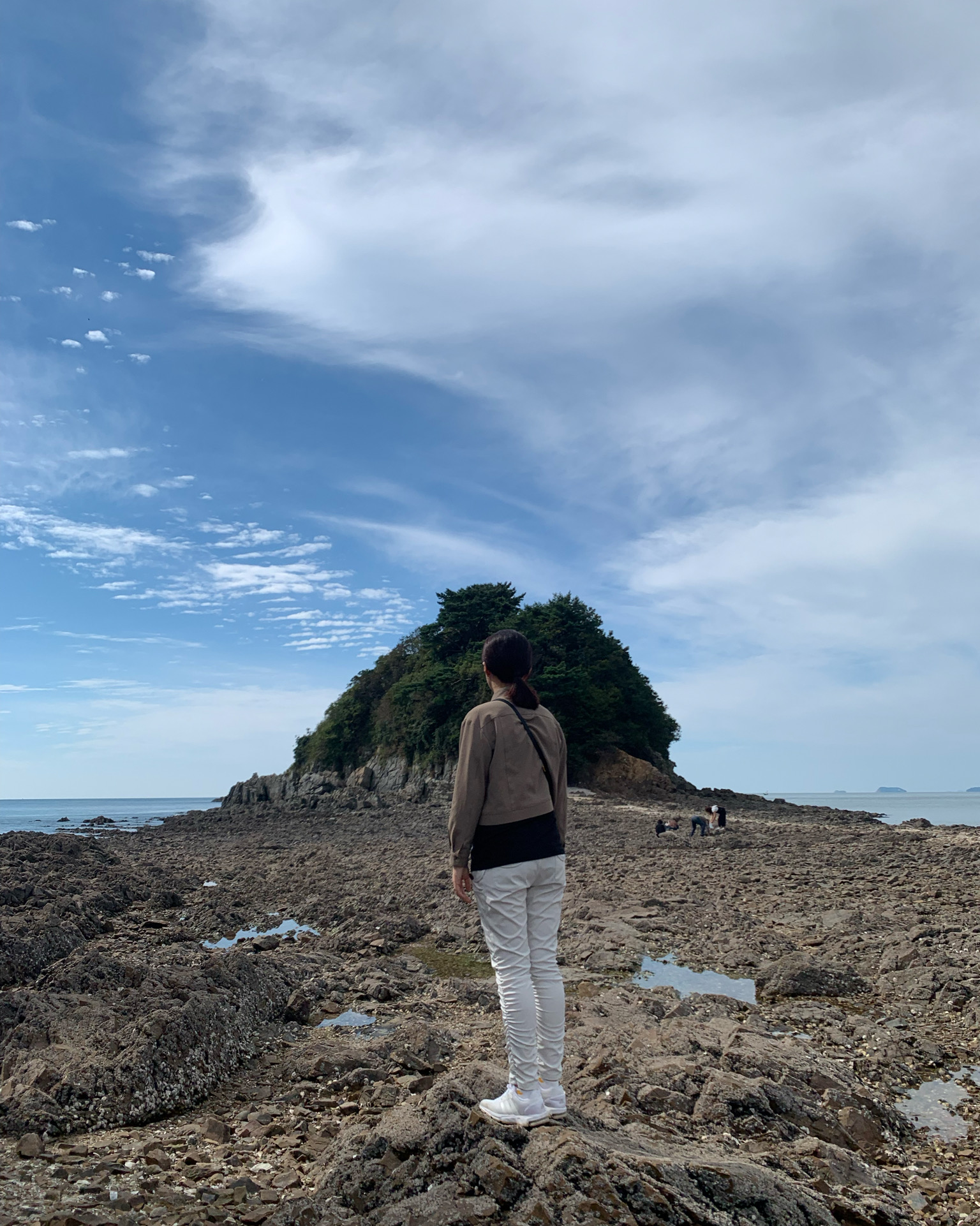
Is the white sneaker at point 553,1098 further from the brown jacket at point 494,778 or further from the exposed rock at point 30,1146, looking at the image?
the exposed rock at point 30,1146

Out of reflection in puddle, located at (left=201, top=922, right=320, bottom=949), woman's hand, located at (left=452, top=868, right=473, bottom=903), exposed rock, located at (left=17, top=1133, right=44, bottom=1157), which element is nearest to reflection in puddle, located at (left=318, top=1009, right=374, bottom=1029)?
exposed rock, located at (left=17, top=1133, right=44, bottom=1157)

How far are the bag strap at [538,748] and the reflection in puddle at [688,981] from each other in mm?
3970

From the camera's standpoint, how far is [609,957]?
27.7 feet

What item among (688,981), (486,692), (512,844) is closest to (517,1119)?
(512,844)

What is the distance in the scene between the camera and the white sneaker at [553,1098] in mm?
3583

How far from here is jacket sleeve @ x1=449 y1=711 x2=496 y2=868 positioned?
12.4 feet

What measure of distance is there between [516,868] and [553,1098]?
1.00m

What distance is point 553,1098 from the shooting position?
3617 mm

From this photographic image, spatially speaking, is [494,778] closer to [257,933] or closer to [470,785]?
[470,785]

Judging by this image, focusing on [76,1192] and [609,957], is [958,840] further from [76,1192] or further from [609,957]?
[76,1192]

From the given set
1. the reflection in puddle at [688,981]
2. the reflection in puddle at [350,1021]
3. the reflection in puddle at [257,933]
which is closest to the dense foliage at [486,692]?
the reflection in puddle at [257,933]

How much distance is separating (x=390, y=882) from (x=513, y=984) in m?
11.3

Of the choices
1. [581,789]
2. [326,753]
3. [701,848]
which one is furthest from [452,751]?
[701,848]

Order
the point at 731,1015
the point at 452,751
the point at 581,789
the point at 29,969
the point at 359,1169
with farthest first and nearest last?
1. the point at 452,751
2. the point at 581,789
3. the point at 29,969
4. the point at 731,1015
5. the point at 359,1169
